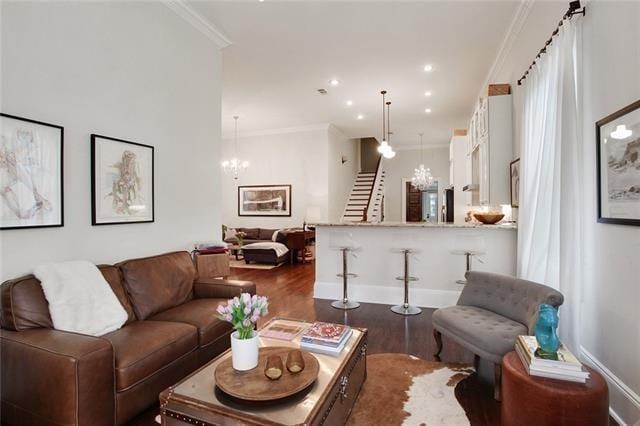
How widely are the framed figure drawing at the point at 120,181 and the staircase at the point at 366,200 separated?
23.1 feet

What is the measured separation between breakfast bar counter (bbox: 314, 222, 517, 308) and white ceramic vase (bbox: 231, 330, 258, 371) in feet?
9.74

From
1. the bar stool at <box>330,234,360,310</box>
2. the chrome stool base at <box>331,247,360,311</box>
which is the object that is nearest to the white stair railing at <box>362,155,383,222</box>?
the bar stool at <box>330,234,360,310</box>

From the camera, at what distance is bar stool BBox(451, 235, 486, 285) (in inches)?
162

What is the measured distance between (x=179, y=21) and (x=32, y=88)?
71.9 inches

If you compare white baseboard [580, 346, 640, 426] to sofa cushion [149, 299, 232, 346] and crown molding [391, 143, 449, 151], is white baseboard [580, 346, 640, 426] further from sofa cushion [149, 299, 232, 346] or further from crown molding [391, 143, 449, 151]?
crown molding [391, 143, 449, 151]

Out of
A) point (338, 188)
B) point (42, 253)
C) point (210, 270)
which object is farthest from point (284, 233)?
point (42, 253)

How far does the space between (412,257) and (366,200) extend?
5.95 metres

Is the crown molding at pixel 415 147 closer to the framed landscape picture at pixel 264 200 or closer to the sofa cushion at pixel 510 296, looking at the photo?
the framed landscape picture at pixel 264 200

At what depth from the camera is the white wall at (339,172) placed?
8.97 metres

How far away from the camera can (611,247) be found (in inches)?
80.5

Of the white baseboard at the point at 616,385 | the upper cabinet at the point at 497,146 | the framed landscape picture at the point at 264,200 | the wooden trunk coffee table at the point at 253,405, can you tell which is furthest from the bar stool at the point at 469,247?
the framed landscape picture at the point at 264,200

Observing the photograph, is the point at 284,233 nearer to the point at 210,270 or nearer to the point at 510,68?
the point at 210,270

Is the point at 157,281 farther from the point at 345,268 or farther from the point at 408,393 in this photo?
the point at 345,268

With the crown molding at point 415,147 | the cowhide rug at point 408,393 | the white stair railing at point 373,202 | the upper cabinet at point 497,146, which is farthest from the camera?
the crown molding at point 415,147
